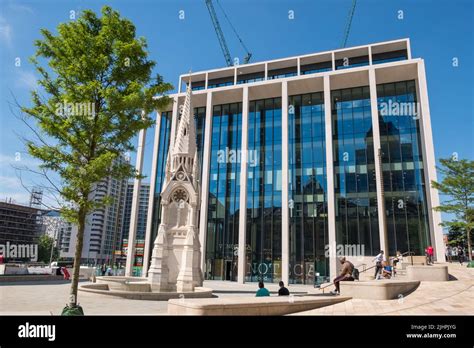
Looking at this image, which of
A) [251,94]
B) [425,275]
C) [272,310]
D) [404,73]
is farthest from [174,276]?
[404,73]

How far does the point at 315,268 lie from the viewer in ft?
120

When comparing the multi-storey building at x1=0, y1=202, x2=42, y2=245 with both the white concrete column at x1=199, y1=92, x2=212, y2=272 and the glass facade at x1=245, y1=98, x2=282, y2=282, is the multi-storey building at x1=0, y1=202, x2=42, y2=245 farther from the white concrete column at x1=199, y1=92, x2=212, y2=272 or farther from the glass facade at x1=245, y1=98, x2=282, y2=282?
the glass facade at x1=245, y1=98, x2=282, y2=282

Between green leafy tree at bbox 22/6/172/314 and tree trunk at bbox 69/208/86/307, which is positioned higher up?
green leafy tree at bbox 22/6/172/314

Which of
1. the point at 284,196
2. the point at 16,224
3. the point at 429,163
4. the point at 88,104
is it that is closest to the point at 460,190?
the point at 429,163

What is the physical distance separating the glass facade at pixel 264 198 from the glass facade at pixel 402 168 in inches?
518

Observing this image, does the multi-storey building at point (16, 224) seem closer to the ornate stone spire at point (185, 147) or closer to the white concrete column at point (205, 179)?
the white concrete column at point (205, 179)

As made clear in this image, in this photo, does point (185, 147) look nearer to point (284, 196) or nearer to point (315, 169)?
point (284, 196)

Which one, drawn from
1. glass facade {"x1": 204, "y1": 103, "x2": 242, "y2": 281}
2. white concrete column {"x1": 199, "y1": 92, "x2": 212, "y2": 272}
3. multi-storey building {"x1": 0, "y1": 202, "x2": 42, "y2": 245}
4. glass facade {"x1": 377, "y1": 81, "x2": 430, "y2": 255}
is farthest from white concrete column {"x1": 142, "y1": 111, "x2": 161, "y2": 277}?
multi-storey building {"x1": 0, "y1": 202, "x2": 42, "y2": 245}

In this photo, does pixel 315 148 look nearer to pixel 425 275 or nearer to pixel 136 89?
pixel 425 275

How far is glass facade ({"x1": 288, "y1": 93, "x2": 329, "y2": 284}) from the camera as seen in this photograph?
3719 cm

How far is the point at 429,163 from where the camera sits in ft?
112

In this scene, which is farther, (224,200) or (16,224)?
(16,224)

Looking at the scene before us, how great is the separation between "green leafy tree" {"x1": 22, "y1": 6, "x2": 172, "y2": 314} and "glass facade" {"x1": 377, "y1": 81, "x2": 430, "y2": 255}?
32.0 meters

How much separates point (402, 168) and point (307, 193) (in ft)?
37.9
